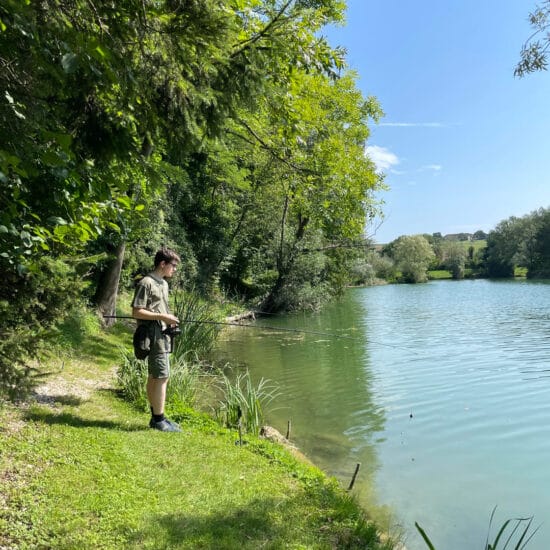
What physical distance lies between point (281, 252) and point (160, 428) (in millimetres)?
17925

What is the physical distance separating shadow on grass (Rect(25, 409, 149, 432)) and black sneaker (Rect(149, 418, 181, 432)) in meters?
0.09

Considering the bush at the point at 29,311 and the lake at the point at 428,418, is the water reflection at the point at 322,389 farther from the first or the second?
the bush at the point at 29,311

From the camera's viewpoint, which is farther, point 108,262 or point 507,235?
point 507,235

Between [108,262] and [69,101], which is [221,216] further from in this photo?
[69,101]

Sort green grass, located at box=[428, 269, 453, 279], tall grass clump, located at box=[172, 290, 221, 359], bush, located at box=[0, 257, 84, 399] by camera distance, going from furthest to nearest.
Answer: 1. green grass, located at box=[428, 269, 453, 279]
2. tall grass clump, located at box=[172, 290, 221, 359]
3. bush, located at box=[0, 257, 84, 399]

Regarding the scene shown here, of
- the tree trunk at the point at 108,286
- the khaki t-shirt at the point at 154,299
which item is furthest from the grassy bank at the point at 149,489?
the tree trunk at the point at 108,286

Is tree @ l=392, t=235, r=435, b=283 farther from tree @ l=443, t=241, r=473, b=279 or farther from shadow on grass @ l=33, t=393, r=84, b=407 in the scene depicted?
shadow on grass @ l=33, t=393, r=84, b=407

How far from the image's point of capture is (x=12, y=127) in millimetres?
2561

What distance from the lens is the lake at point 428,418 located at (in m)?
4.73

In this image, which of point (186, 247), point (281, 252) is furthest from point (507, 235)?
point (186, 247)

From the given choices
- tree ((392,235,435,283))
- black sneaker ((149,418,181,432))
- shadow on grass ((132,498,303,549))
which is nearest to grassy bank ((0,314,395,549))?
shadow on grass ((132,498,303,549))

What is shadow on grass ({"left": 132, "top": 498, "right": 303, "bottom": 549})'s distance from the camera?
A: 279 cm

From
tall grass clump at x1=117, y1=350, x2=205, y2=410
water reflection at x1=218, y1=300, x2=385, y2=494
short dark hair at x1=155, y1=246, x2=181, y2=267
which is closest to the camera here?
short dark hair at x1=155, y1=246, x2=181, y2=267

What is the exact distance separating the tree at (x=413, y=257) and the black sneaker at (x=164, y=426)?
240ft
